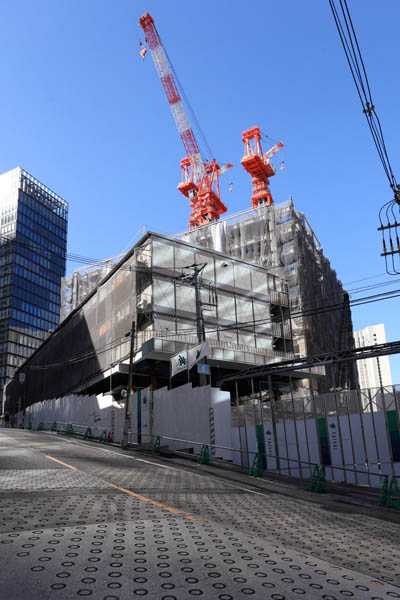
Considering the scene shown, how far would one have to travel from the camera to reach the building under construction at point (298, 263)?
5994 centimetres

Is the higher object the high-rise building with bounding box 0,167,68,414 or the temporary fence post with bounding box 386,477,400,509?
the high-rise building with bounding box 0,167,68,414

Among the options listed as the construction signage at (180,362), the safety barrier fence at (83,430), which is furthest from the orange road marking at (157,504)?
the safety barrier fence at (83,430)

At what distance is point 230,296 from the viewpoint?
178ft

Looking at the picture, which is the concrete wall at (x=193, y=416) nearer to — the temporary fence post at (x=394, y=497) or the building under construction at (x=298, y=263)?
the temporary fence post at (x=394, y=497)

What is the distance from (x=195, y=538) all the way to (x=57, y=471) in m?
8.71

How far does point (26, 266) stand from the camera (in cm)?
14750

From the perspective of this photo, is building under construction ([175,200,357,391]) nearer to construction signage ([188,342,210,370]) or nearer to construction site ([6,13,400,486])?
construction site ([6,13,400,486])

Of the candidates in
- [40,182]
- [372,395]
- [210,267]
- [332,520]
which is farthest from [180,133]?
[332,520]

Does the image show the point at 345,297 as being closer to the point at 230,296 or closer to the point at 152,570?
the point at 230,296

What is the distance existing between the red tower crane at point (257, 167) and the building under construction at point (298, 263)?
3381 cm

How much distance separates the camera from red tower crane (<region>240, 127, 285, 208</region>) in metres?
108

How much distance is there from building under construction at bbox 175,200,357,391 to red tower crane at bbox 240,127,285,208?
33.8 m

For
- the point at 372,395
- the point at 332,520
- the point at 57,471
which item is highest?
the point at 372,395

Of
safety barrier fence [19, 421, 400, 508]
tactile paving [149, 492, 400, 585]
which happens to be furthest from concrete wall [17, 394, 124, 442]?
tactile paving [149, 492, 400, 585]
